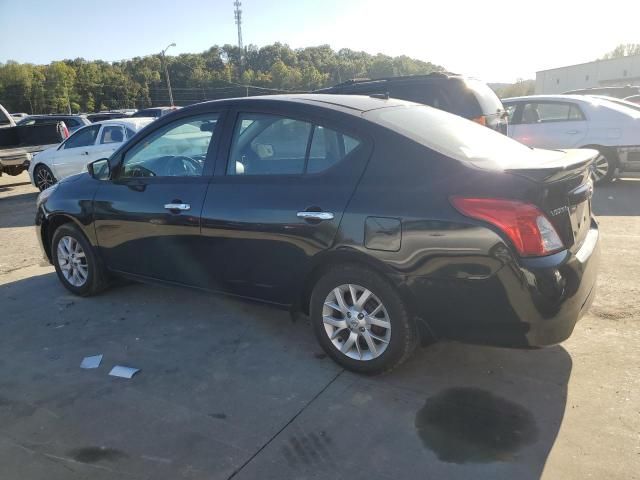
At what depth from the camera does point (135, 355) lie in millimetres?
3797

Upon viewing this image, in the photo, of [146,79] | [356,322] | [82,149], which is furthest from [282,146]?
[146,79]

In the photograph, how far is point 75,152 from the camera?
11039 millimetres

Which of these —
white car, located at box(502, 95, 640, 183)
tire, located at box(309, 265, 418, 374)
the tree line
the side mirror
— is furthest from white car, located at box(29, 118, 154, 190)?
the tree line

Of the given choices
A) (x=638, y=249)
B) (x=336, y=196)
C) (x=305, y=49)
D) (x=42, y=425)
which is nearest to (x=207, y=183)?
(x=336, y=196)

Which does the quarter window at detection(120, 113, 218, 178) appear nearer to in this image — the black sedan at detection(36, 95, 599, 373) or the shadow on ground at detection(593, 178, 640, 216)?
the black sedan at detection(36, 95, 599, 373)

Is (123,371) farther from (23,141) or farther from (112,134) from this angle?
(23,141)

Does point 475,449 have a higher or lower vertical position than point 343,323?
lower

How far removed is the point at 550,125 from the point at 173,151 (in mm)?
7517

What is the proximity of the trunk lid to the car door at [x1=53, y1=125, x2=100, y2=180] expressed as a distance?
32.5 feet

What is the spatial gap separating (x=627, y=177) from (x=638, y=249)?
215 inches

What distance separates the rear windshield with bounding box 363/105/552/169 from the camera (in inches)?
122

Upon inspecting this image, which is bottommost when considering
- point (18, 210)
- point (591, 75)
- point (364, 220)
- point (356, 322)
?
point (18, 210)

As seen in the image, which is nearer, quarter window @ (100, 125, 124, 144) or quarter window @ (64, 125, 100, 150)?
quarter window @ (100, 125, 124, 144)

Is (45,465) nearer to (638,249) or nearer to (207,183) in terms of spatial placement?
(207,183)
